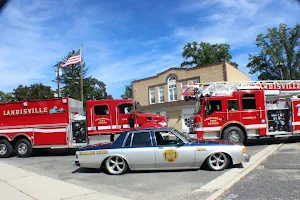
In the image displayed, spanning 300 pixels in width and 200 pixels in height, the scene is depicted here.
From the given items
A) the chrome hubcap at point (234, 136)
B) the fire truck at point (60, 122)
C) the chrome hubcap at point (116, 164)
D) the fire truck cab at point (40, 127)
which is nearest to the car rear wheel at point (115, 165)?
the chrome hubcap at point (116, 164)

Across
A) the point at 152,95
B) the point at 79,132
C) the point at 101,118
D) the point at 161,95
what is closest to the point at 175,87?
the point at 161,95

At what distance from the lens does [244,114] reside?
1445 cm

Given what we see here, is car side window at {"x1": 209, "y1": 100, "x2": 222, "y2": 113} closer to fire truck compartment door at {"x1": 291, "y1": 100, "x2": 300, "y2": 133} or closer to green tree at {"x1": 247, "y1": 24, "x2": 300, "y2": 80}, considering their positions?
fire truck compartment door at {"x1": 291, "y1": 100, "x2": 300, "y2": 133}

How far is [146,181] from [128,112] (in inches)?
287

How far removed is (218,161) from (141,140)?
2302 mm

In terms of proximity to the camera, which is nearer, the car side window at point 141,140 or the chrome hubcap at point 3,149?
the car side window at point 141,140

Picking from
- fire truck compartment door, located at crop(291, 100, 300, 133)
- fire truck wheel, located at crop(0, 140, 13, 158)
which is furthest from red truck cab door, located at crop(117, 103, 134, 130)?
fire truck compartment door, located at crop(291, 100, 300, 133)

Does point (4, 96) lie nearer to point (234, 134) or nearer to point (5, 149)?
point (5, 149)

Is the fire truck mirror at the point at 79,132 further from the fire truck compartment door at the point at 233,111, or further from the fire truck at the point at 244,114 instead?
the fire truck compartment door at the point at 233,111

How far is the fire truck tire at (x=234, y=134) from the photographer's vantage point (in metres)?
14.2

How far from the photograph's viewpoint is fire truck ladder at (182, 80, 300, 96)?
15.0 meters

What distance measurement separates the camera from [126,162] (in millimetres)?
9250

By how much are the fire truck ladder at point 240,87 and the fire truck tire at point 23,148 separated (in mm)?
8324

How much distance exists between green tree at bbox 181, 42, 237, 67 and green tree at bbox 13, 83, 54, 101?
84.6 ft
